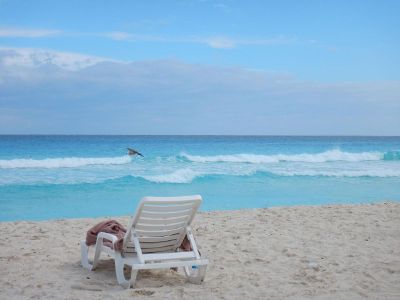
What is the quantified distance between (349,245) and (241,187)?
976 cm

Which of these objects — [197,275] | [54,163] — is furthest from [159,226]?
[54,163]

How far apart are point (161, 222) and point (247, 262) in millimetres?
1580

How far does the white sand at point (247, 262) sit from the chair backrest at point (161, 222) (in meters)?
0.43

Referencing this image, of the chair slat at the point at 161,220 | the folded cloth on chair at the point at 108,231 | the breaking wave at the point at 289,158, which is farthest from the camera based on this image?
the breaking wave at the point at 289,158

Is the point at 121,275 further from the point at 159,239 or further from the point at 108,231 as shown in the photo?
the point at 108,231

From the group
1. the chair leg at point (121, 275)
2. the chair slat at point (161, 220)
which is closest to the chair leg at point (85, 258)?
the chair leg at point (121, 275)

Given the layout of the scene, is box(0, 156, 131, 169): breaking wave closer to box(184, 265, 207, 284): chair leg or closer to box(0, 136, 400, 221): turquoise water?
box(0, 136, 400, 221): turquoise water

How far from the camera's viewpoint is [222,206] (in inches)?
520

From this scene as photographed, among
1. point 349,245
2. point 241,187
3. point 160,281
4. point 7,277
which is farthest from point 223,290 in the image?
point 241,187

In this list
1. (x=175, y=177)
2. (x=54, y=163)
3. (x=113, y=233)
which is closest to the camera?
(x=113, y=233)

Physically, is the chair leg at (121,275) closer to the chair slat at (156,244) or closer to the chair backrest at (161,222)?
the chair backrest at (161,222)

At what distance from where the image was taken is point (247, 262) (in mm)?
6316

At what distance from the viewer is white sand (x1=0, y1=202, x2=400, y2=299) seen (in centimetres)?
506

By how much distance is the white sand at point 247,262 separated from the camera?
5062mm
